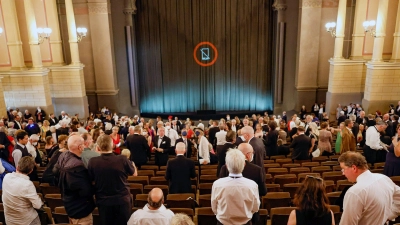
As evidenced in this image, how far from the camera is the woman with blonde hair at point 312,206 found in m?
2.57

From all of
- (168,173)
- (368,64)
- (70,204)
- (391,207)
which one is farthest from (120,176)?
(368,64)

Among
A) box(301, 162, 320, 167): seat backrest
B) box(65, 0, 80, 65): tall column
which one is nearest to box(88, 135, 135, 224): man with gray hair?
box(301, 162, 320, 167): seat backrest

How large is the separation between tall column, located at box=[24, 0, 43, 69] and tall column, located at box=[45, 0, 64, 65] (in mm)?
1244

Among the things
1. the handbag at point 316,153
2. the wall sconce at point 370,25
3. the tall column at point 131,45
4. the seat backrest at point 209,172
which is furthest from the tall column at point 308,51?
the seat backrest at point 209,172

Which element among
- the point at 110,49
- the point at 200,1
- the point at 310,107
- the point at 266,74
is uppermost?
the point at 200,1

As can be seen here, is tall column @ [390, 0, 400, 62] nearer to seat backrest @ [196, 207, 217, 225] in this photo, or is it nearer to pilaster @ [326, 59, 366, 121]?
pilaster @ [326, 59, 366, 121]

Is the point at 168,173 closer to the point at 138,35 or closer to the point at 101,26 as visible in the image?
the point at 101,26

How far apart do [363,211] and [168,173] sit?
295 cm

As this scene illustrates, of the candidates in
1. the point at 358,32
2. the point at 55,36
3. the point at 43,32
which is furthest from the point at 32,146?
the point at 358,32

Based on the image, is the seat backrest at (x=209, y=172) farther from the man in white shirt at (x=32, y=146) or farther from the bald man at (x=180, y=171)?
the man in white shirt at (x=32, y=146)

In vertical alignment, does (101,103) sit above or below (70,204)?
below

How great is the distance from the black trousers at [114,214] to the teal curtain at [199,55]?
14.7 metres

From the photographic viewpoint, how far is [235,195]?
3193 millimetres

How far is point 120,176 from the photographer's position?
3586 mm
